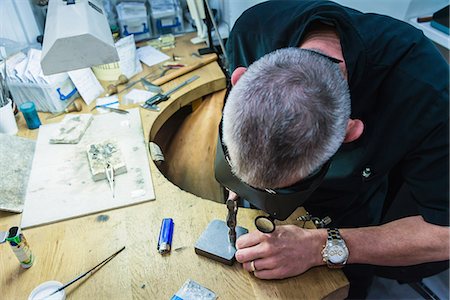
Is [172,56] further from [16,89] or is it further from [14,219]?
[14,219]

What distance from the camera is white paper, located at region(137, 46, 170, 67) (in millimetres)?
1661

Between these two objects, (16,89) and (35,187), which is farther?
(16,89)

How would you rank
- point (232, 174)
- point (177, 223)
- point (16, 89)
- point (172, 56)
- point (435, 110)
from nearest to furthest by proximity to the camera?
point (232, 174) → point (435, 110) → point (177, 223) → point (16, 89) → point (172, 56)

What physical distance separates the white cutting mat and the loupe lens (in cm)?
31

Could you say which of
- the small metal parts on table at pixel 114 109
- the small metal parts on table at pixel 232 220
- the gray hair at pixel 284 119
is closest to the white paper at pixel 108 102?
the small metal parts on table at pixel 114 109

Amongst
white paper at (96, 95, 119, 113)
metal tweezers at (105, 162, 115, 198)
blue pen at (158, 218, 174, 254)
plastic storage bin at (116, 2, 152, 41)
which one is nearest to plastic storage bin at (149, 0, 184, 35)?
plastic storage bin at (116, 2, 152, 41)

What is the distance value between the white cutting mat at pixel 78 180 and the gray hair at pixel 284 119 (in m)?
0.47

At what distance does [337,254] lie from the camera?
0.85 metres

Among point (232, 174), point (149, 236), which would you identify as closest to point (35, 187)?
point (149, 236)

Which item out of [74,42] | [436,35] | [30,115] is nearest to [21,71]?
[30,115]

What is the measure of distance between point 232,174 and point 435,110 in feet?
1.66

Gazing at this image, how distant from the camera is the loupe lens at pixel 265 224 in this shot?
860mm

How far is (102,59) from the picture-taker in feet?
3.15

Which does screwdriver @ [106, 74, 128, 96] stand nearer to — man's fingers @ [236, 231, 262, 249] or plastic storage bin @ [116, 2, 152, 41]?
plastic storage bin @ [116, 2, 152, 41]
